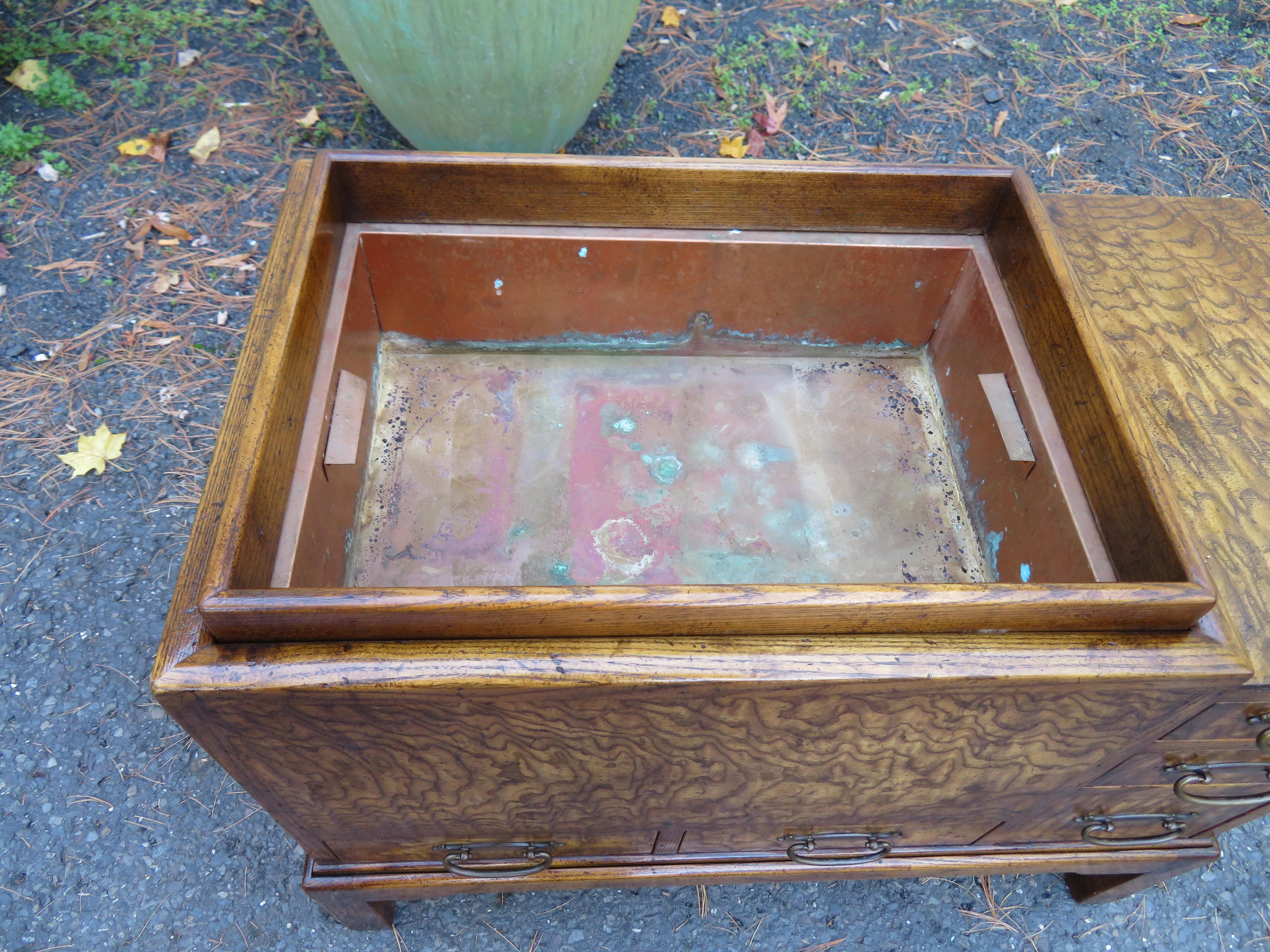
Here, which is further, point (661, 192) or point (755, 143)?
point (755, 143)

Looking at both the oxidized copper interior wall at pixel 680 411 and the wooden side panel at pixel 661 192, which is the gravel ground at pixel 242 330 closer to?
the oxidized copper interior wall at pixel 680 411

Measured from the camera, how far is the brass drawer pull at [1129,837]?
53.7 inches

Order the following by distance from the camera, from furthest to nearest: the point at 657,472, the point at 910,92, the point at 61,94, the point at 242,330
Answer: the point at 910,92 → the point at 61,94 → the point at 242,330 → the point at 657,472

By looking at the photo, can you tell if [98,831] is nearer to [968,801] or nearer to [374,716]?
[374,716]

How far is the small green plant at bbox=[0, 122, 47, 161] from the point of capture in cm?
261

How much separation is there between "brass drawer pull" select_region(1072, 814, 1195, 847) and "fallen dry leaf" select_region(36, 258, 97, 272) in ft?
9.75

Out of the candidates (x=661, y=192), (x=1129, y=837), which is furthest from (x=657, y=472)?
(x=1129, y=837)

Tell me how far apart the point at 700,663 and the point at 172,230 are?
2438 millimetres

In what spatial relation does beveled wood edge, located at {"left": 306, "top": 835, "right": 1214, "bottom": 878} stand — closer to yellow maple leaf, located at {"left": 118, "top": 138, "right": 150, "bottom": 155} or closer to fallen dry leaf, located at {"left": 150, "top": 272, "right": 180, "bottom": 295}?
fallen dry leaf, located at {"left": 150, "top": 272, "right": 180, "bottom": 295}

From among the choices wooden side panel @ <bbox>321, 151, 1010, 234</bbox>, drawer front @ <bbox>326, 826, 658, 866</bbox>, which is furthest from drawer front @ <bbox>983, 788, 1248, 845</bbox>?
wooden side panel @ <bbox>321, 151, 1010, 234</bbox>

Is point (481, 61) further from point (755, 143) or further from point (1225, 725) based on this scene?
point (1225, 725)

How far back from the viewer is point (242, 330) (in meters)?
2.35

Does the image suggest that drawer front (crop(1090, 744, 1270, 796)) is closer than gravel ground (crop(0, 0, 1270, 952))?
Yes

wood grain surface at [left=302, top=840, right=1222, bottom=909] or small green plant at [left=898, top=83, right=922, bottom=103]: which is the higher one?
small green plant at [left=898, top=83, right=922, bottom=103]
